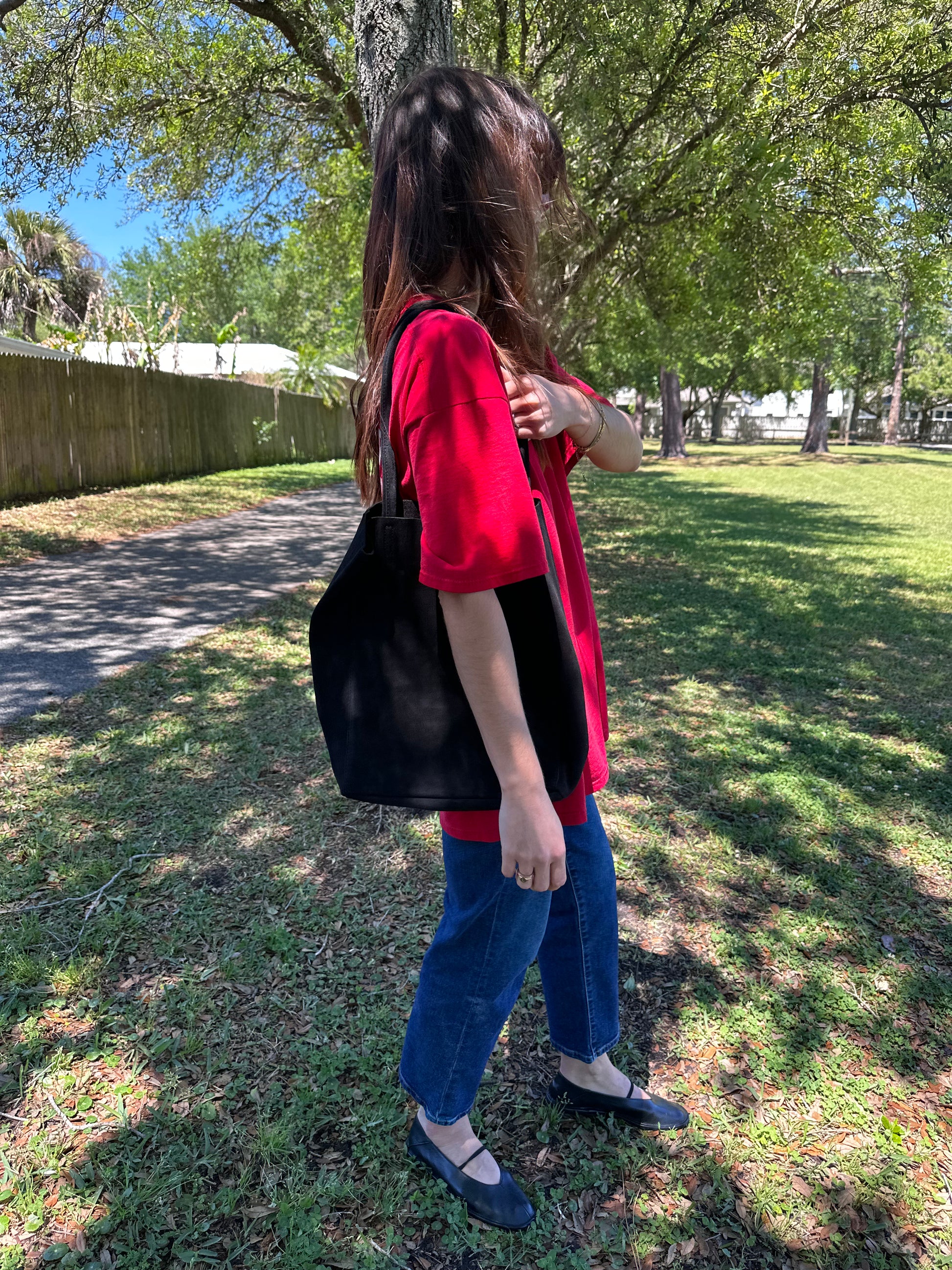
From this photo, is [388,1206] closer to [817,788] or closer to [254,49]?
[817,788]

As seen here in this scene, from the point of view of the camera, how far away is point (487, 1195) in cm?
168

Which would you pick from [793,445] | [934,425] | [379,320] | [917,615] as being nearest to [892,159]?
[917,615]

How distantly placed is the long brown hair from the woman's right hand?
0.57 metres

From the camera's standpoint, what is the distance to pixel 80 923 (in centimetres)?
253

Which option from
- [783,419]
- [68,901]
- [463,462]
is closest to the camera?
[463,462]

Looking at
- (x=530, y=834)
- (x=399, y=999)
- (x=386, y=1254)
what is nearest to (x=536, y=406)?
(x=530, y=834)

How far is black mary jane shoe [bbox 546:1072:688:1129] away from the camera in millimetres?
1891

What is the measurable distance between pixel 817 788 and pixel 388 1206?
262cm

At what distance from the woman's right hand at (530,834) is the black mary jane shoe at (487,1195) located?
32.5 inches

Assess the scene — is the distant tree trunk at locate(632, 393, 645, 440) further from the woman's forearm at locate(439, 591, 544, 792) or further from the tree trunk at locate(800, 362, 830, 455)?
the woman's forearm at locate(439, 591, 544, 792)

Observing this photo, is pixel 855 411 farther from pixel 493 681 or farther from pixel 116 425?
pixel 493 681

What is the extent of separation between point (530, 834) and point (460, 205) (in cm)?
98

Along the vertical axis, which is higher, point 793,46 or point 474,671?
point 793,46

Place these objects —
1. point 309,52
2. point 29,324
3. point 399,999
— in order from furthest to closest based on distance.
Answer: point 29,324 < point 309,52 < point 399,999
